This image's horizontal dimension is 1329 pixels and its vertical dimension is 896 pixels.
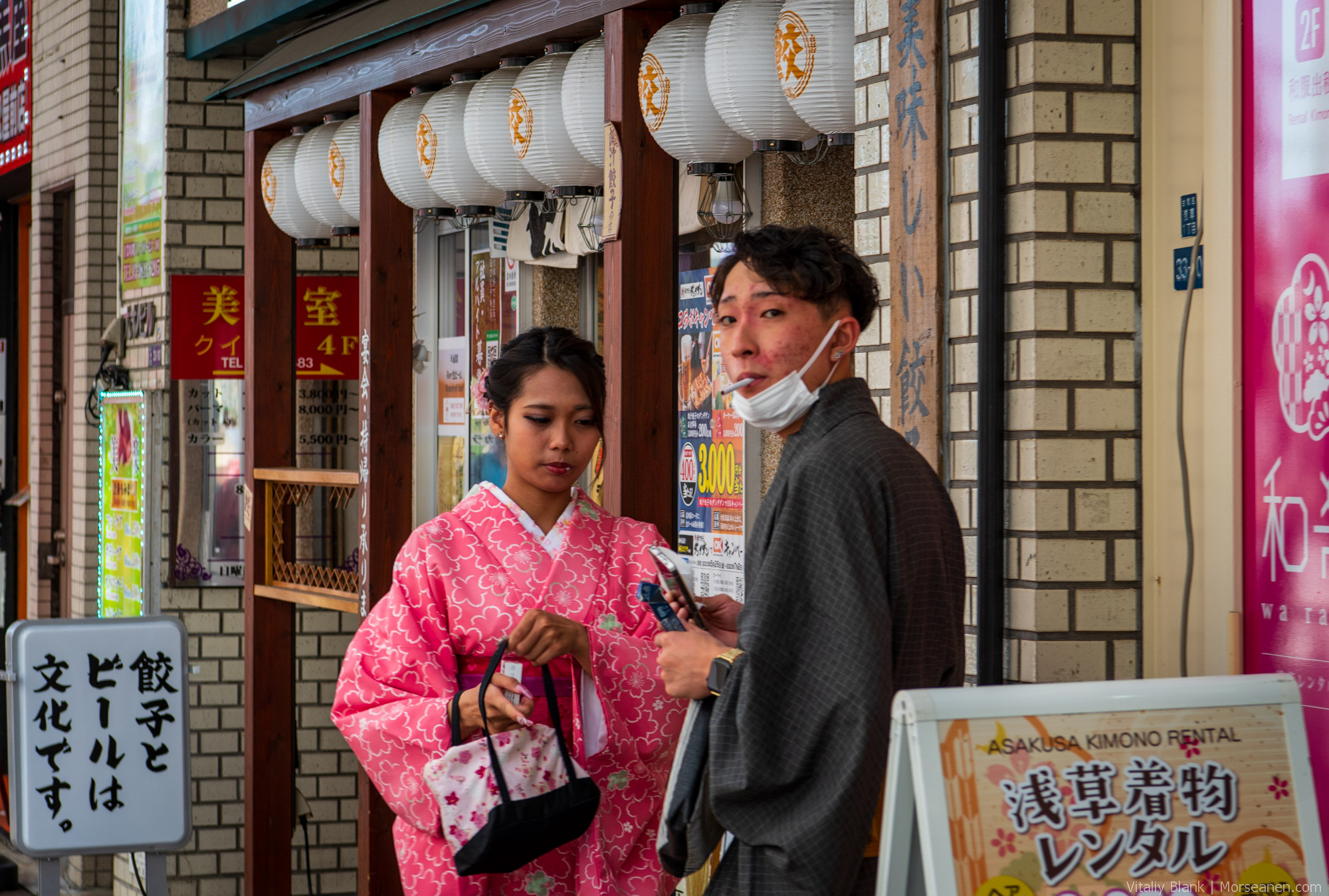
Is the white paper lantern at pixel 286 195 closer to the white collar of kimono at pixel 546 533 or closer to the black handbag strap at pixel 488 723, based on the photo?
the white collar of kimono at pixel 546 533

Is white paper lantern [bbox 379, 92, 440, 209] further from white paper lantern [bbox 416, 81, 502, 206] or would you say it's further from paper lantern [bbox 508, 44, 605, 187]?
paper lantern [bbox 508, 44, 605, 187]

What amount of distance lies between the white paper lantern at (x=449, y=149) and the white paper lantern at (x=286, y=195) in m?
1.10

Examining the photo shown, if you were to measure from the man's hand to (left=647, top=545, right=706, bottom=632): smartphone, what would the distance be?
0.10m

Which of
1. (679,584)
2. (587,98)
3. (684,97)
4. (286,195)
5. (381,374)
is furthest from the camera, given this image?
(286,195)

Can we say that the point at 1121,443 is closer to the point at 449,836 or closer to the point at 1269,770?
the point at 1269,770

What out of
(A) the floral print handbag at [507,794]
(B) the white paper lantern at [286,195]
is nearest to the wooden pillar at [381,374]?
(B) the white paper lantern at [286,195]

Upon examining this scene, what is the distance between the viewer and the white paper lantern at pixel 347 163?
547 centimetres

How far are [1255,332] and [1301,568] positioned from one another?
44 centimetres

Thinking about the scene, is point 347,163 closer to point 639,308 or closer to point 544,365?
point 639,308

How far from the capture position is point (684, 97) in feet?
12.4

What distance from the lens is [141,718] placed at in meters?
4.20

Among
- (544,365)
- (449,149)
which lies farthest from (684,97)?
(449,149)

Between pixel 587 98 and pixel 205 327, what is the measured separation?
3.17 meters

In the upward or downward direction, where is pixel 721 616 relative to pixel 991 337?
downward
